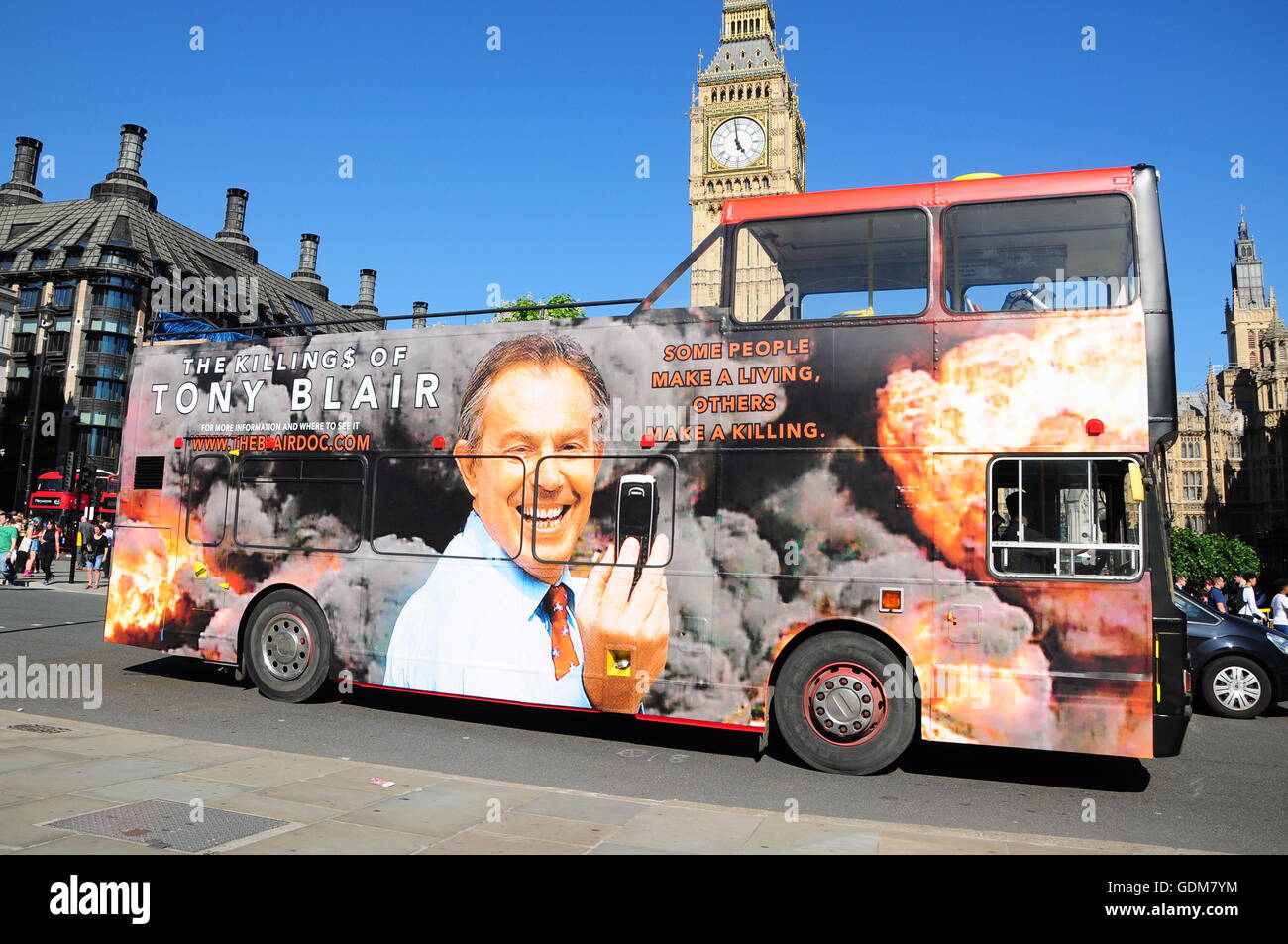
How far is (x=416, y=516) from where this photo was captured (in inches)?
346

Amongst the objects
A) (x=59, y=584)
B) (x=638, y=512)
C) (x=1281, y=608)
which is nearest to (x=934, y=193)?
(x=638, y=512)

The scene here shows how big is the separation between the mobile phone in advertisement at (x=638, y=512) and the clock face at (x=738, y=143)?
7975cm

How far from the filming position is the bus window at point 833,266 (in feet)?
24.0

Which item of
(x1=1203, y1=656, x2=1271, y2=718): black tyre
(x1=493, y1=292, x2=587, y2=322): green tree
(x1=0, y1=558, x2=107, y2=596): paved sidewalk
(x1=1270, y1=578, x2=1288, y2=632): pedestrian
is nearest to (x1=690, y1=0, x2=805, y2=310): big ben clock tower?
(x1=493, y1=292, x2=587, y2=322): green tree

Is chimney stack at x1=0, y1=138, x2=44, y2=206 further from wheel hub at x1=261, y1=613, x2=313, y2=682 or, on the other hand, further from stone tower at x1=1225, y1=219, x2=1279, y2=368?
stone tower at x1=1225, y1=219, x2=1279, y2=368

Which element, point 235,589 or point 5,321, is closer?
point 235,589

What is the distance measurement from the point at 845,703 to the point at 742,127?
8321cm

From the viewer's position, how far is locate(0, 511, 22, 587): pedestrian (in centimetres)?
2281

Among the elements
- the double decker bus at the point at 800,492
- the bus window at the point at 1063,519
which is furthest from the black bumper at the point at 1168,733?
the bus window at the point at 1063,519

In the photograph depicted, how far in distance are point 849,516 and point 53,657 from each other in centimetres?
1017

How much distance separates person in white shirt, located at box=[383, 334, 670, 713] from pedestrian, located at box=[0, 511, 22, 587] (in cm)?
1926

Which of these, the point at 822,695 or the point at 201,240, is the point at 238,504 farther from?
the point at 201,240

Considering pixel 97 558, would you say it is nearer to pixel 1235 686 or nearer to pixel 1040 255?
pixel 1040 255
